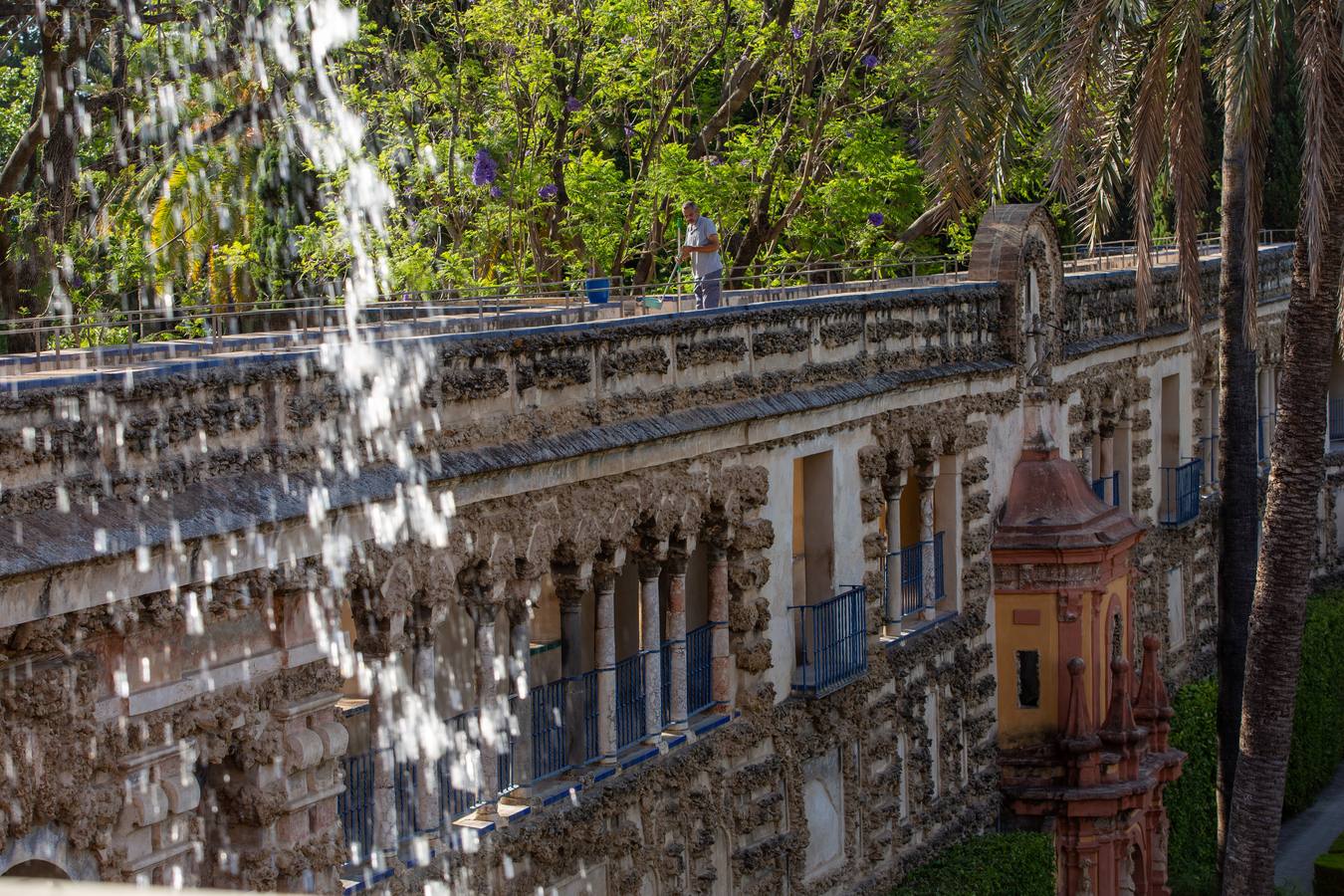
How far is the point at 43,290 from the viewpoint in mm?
26266

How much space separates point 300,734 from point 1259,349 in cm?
2493

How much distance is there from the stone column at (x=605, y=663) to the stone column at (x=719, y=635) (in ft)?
6.59

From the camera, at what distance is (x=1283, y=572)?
1786 cm

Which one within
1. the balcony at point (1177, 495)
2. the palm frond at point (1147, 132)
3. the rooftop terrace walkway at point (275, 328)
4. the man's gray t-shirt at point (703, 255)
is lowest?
the balcony at point (1177, 495)

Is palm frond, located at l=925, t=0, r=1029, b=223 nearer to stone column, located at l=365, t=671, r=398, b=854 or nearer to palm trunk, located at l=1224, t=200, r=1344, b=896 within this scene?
palm trunk, located at l=1224, t=200, r=1344, b=896

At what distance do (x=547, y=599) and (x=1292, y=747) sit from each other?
16178mm

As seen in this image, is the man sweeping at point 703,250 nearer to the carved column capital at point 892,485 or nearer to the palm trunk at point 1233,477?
the carved column capital at point 892,485

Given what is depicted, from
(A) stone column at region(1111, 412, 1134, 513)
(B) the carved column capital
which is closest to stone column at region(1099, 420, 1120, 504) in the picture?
(A) stone column at region(1111, 412, 1134, 513)

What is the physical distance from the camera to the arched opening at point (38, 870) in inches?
370

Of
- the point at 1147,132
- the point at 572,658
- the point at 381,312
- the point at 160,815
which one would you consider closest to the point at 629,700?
the point at 572,658

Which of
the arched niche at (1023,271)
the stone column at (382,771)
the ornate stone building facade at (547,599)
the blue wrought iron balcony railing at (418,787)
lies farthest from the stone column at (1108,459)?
the stone column at (382,771)

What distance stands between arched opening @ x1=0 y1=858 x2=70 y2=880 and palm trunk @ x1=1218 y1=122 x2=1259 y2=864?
53.5 feet

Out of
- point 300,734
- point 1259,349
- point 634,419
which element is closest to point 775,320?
point 634,419

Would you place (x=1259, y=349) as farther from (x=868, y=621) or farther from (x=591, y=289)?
(x=591, y=289)
